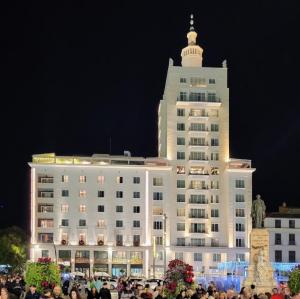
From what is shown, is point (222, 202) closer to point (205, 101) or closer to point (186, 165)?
point (186, 165)

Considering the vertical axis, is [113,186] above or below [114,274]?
above

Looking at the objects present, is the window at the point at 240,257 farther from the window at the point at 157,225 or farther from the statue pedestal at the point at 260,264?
the statue pedestal at the point at 260,264

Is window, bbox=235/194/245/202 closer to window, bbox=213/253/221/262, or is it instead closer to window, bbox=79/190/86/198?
window, bbox=213/253/221/262

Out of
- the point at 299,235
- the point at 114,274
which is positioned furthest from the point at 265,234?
the point at 299,235

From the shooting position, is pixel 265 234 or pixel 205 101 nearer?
pixel 265 234

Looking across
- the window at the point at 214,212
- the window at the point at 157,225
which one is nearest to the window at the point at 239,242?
the window at the point at 214,212

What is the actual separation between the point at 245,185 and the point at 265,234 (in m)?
65.4

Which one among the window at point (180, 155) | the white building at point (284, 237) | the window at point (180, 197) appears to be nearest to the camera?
the white building at point (284, 237)

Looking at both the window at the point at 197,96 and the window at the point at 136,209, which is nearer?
the window at the point at 136,209

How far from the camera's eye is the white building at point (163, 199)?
347ft

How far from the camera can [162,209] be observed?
108438 mm

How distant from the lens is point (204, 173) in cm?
11088

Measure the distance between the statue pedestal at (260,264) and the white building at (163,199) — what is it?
6052cm

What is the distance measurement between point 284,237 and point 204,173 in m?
14.9
